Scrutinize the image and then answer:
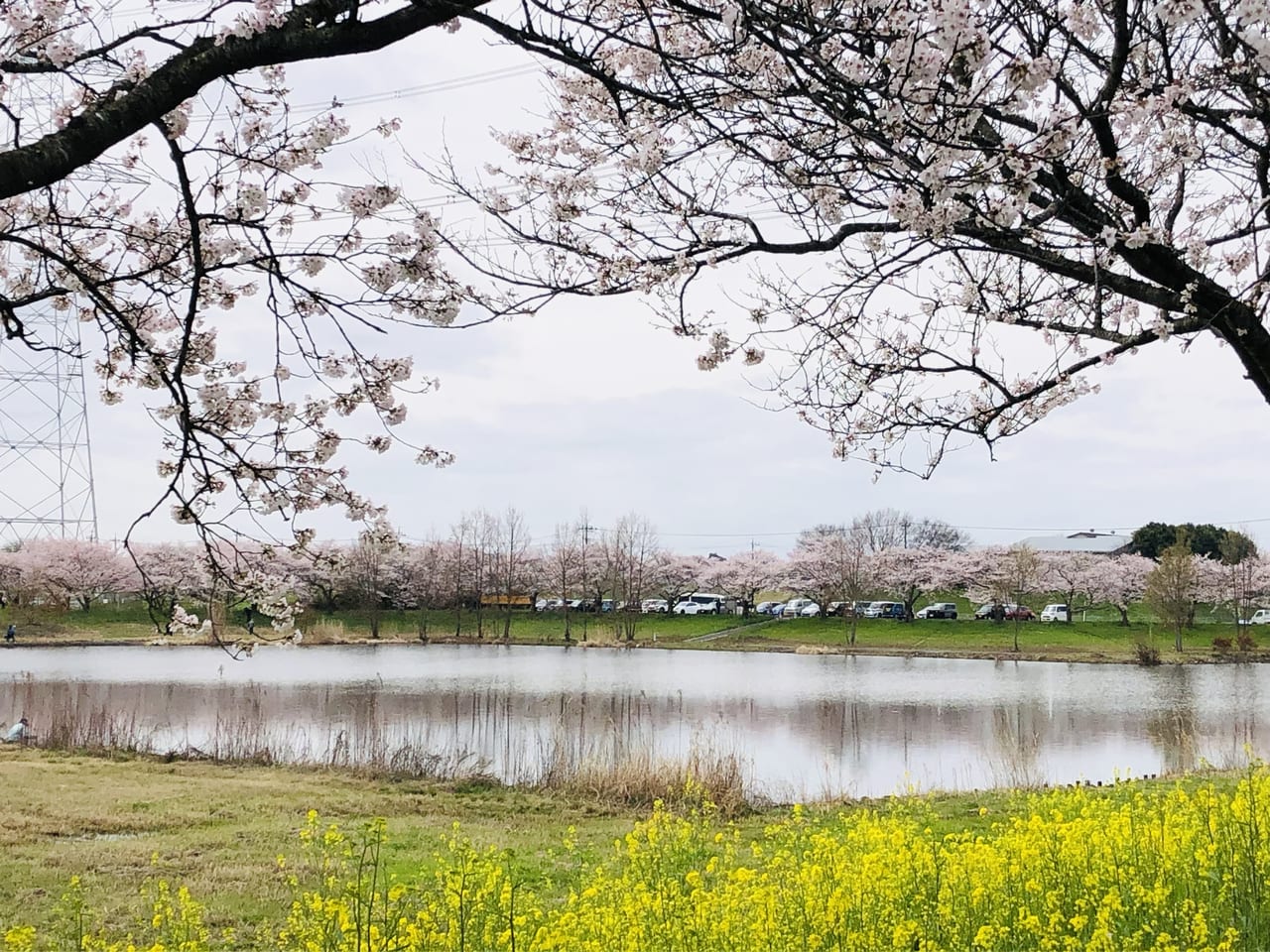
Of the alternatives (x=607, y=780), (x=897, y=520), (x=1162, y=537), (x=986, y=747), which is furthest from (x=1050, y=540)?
(x=607, y=780)

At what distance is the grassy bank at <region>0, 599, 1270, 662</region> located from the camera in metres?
41.1

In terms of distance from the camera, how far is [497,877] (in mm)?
4254

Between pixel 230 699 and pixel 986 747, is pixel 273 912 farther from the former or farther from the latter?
pixel 230 699

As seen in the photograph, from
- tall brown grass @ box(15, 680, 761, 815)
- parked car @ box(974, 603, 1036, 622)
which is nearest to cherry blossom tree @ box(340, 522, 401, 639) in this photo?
tall brown grass @ box(15, 680, 761, 815)

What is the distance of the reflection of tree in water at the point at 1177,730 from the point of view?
44.6 feet

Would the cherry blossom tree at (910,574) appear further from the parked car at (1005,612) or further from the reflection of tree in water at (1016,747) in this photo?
the reflection of tree in water at (1016,747)

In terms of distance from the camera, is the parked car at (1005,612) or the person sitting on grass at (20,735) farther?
the parked car at (1005,612)

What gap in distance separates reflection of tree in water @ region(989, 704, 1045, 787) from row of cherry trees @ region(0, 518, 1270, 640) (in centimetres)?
2301

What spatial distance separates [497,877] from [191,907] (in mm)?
1233

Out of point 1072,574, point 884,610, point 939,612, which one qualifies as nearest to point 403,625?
point 884,610

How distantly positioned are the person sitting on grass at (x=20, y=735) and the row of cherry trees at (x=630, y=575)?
27.3 metres

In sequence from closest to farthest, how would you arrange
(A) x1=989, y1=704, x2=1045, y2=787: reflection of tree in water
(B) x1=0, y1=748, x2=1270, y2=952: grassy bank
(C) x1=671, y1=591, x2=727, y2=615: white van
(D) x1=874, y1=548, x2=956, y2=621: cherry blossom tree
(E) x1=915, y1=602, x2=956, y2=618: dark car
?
(B) x1=0, y1=748, x2=1270, y2=952: grassy bank, (A) x1=989, y1=704, x2=1045, y2=787: reflection of tree in water, (E) x1=915, y1=602, x2=956, y2=618: dark car, (D) x1=874, y1=548, x2=956, y2=621: cherry blossom tree, (C) x1=671, y1=591, x2=727, y2=615: white van

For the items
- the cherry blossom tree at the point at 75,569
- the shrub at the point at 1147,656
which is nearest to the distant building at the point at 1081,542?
the shrub at the point at 1147,656

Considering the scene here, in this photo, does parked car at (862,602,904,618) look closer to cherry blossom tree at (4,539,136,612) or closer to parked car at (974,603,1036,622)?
parked car at (974,603,1036,622)
